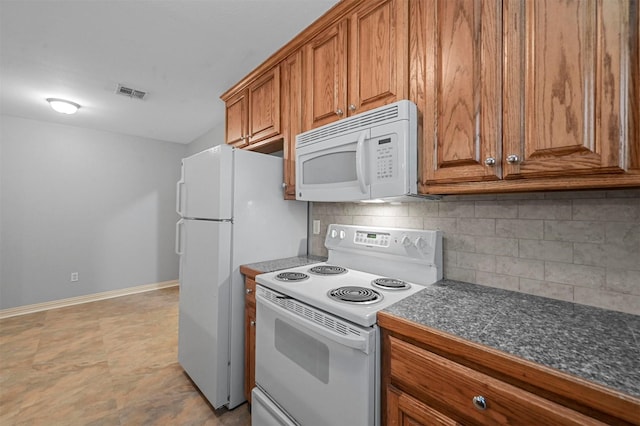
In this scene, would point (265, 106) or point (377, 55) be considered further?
point (265, 106)

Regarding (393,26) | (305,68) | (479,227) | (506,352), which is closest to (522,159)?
(479,227)

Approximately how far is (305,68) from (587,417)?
1963 mm

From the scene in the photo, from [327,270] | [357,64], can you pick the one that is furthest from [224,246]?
[357,64]

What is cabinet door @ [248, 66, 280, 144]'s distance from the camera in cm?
204

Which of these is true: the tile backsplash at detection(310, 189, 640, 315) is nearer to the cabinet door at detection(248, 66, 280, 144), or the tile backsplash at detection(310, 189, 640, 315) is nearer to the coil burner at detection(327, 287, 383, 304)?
the coil burner at detection(327, 287, 383, 304)

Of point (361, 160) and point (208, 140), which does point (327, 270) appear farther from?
point (208, 140)

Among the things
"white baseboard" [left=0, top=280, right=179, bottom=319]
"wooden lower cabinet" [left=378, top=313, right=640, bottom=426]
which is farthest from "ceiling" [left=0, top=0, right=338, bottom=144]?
"white baseboard" [left=0, top=280, right=179, bottom=319]

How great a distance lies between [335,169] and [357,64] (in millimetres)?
573

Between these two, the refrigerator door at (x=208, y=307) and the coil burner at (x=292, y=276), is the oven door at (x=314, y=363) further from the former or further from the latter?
the refrigerator door at (x=208, y=307)

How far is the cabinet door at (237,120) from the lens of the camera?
2395mm

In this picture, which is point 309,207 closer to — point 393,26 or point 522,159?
point 393,26

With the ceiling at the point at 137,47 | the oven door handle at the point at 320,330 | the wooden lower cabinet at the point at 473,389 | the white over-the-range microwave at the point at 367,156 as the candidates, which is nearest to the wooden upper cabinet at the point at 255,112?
the ceiling at the point at 137,47

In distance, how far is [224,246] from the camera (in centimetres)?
180

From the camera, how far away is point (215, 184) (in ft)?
6.02
